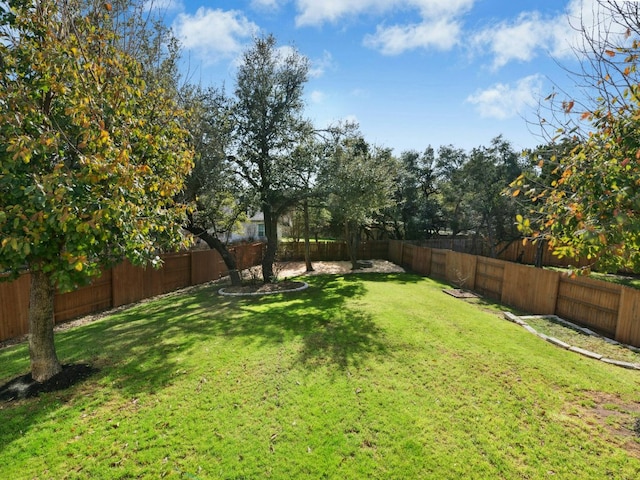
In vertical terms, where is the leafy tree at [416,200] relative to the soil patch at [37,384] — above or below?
above

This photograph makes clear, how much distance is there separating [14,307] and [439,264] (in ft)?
53.9

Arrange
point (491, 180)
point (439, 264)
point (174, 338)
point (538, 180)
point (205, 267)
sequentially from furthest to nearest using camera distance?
point (491, 180) → point (439, 264) → point (205, 267) → point (174, 338) → point (538, 180)

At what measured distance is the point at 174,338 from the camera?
6883mm

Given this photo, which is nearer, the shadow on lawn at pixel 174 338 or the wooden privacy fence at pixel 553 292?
the shadow on lawn at pixel 174 338

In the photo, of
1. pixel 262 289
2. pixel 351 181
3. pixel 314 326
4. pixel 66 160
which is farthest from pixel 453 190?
pixel 66 160

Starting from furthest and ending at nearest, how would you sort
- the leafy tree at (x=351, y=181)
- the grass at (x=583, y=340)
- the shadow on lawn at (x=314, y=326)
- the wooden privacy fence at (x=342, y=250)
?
the wooden privacy fence at (x=342, y=250)
the leafy tree at (x=351, y=181)
the grass at (x=583, y=340)
the shadow on lawn at (x=314, y=326)

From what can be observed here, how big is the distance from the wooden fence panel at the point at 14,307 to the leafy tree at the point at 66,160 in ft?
12.9

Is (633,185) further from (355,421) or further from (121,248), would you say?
(121,248)

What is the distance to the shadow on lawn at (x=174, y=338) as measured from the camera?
4633mm

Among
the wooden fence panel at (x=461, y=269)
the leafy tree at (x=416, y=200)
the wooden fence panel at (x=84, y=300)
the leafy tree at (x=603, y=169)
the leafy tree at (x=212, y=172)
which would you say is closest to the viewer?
the leafy tree at (x=603, y=169)

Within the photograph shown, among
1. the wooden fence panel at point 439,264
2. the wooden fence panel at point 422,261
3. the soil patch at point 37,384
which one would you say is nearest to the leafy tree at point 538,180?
the soil patch at point 37,384

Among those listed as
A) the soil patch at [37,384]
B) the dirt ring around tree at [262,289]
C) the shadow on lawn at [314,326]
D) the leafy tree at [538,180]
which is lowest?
the dirt ring around tree at [262,289]

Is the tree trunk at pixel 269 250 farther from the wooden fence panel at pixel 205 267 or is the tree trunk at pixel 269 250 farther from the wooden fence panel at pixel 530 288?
the wooden fence panel at pixel 530 288

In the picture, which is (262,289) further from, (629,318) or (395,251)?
(395,251)
